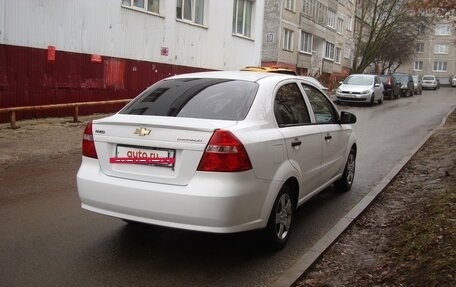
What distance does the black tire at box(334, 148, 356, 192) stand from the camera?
23.5 feet

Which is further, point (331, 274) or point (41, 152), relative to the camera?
point (41, 152)

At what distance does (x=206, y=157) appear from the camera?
4.11 meters

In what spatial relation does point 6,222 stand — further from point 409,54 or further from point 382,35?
point 409,54

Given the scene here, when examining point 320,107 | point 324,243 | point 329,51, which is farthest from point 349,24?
point 324,243

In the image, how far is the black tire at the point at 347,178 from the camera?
716 cm

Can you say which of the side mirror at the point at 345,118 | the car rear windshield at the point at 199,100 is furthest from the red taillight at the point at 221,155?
the side mirror at the point at 345,118

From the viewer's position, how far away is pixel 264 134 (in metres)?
4.50

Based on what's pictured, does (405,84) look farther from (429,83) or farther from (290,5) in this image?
(429,83)

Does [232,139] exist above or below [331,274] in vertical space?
above

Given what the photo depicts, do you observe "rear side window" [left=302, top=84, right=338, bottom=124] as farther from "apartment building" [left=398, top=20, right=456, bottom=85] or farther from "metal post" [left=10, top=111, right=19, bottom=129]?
"apartment building" [left=398, top=20, right=456, bottom=85]

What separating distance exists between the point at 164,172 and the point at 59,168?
5081 millimetres

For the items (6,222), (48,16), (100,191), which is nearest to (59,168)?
(6,222)

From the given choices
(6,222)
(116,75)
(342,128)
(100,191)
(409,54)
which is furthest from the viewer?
(409,54)

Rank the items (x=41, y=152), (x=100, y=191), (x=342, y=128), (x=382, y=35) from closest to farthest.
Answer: (x=100, y=191)
(x=342, y=128)
(x=41, y=152)
(x=382, y=35)
